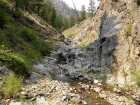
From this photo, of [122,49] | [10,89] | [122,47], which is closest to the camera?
[10,89]

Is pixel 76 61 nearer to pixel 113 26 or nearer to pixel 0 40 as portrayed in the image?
pixel 113 26

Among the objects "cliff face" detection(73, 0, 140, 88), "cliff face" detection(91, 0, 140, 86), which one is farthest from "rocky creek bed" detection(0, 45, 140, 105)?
"cliff face" detection(91, 0, 140, 86)

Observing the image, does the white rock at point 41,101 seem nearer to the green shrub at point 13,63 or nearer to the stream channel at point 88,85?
the stream channel at point 88,85

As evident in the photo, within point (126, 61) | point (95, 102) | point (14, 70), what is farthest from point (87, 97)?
point (126, 61)

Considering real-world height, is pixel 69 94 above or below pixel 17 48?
below

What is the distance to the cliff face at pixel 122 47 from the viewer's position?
18.2 metres

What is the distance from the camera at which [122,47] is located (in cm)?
2233

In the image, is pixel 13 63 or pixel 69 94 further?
pixel 13 63

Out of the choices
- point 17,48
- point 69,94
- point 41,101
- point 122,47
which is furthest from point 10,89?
point 122,47

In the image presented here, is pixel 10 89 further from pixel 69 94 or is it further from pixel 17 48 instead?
pixel 17 48

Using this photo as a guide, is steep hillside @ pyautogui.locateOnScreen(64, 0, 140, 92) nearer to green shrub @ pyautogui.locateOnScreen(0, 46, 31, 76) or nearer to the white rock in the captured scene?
the white rock

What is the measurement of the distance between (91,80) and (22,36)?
1281 centimetres

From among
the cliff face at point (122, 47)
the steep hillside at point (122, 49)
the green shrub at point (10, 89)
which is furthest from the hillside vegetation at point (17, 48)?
the cliff face at point (122, 47)

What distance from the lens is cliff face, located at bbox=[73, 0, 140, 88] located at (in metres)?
18.2
